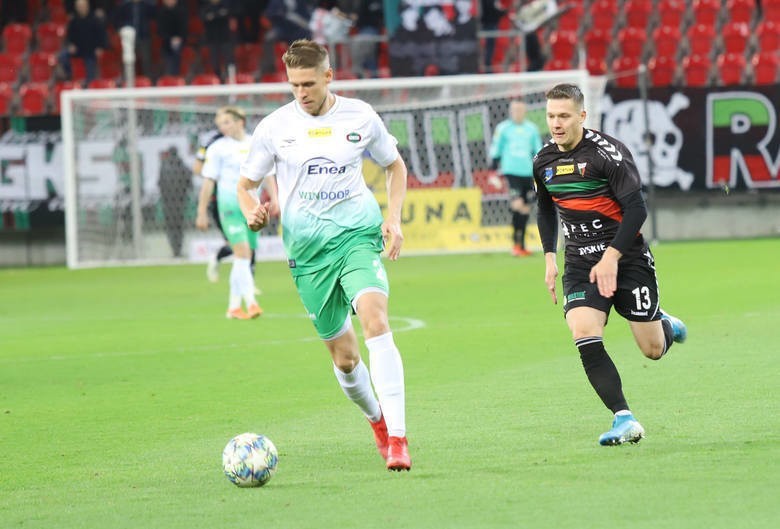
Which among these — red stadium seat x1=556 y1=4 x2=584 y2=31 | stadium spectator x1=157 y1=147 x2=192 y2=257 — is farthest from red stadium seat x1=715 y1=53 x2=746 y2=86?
stadium spectator x1=157 y1=147 x2=192 y2=257

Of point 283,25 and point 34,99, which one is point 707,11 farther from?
point 34,99

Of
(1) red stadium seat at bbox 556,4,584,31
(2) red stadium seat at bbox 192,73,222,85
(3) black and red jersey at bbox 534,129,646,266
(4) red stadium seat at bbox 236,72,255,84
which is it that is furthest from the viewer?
(1) red stadium seat at bbox 556,4,584,31

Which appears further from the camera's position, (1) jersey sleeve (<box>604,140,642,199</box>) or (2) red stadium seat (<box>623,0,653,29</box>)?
(2) red stadium seat (<box>623,0,653,29</box>)

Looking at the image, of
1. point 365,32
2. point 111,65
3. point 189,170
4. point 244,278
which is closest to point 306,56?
point 244,278

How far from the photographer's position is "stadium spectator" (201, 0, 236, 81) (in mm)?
26312

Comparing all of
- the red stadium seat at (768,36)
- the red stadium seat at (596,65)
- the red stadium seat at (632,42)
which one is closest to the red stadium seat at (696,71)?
the red stadium seat at (632,42)

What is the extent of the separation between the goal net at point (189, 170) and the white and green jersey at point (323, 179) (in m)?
15.9

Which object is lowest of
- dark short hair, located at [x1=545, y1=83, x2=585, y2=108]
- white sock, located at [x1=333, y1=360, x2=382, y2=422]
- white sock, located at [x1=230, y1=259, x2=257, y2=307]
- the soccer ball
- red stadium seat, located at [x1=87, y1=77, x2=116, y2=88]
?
white sock, located at [x1=230, y1=259, x2=257, y2=307]

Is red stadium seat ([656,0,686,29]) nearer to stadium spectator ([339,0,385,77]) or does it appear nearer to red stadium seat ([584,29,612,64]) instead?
red stadium seat ([584,29,612,64])

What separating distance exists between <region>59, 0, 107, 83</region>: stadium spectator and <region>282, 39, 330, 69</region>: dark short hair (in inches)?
785

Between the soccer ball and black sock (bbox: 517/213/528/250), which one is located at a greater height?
the soccer ball

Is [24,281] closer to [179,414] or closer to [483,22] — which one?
[483,22]

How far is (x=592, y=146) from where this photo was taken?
24.2 feet

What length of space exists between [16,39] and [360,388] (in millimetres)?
22223
